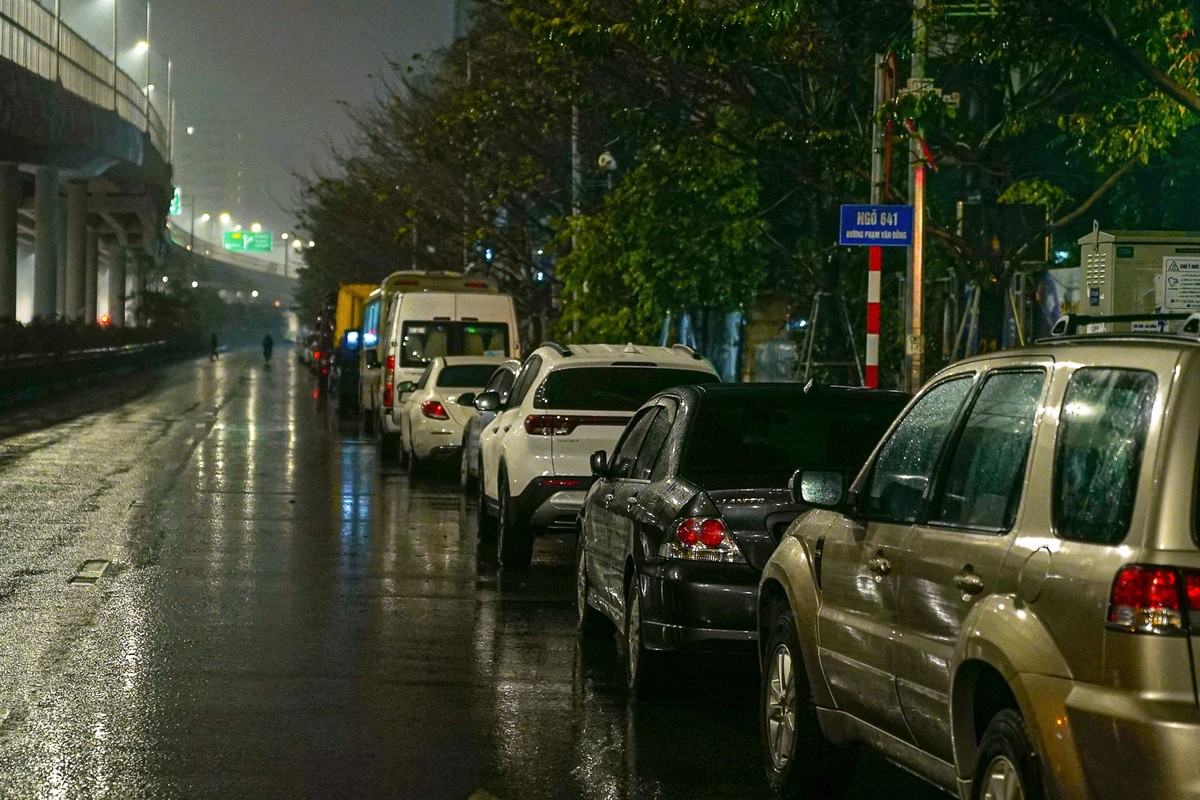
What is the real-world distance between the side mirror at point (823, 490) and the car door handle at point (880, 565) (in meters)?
0.36

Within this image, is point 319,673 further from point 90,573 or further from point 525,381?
point 525,381

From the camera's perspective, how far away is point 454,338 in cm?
2897

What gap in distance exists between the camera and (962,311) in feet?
89.5

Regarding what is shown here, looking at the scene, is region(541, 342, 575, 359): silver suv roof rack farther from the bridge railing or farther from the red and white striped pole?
the bridge railing

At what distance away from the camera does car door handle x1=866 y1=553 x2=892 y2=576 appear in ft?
19.6

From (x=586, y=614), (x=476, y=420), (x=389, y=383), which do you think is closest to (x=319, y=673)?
(x=586, y=614)

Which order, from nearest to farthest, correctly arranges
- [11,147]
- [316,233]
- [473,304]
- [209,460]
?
[209,460] < [473,304] < [11,147] < [316,233]

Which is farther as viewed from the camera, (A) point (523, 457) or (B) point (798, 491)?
(A) point (523, 457)

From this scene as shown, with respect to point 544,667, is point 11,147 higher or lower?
higher

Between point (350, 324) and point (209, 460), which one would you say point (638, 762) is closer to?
point (209, 460)

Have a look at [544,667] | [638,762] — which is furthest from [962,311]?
[638,762]

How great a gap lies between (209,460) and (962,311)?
10.8 meters

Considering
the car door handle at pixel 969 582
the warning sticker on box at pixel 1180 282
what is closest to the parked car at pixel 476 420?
the warning sticker on box at pixel 1180 282

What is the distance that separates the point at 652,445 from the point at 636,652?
1318 mm
